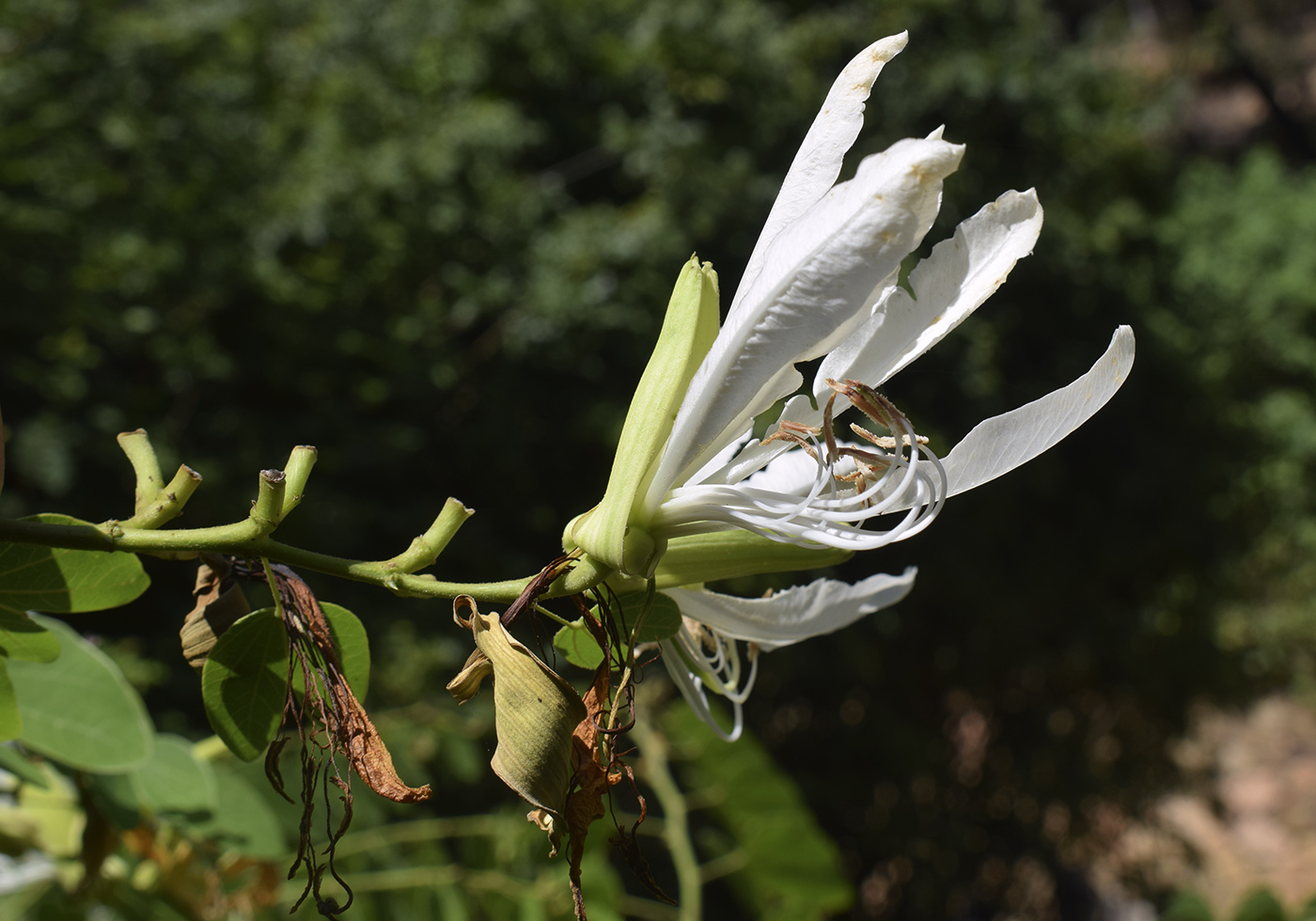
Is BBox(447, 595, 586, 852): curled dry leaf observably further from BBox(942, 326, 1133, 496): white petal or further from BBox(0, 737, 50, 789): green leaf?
BBox(0, 737, 50, 789): green leaf

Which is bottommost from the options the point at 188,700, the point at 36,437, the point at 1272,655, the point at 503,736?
the point at 1272,655

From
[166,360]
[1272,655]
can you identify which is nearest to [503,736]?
[166,360]

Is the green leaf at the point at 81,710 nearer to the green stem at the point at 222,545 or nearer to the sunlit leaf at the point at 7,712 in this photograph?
the sunlit leaf at the point at 7,712

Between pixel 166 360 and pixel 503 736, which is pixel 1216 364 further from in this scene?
pixel 503 736

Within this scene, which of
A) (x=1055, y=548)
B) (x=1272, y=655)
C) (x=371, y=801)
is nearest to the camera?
(x=371, y=801)

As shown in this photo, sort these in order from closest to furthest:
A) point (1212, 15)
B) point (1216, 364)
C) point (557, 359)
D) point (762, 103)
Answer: point (557, 359) < point (762, 103) < point (1216, 364) < point (1212, 15)

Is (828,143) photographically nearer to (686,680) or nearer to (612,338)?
(686,680)
